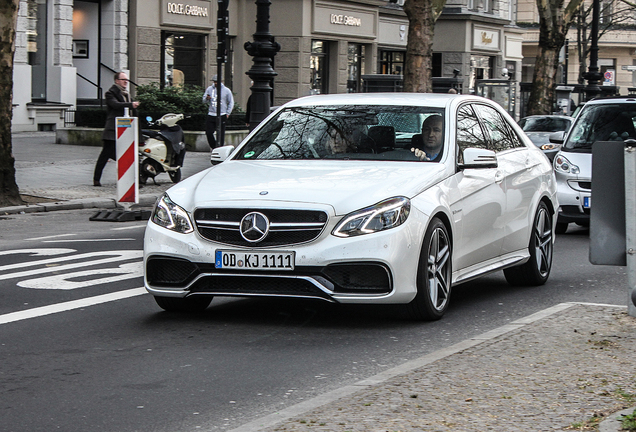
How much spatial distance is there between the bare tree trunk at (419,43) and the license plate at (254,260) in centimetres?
1924

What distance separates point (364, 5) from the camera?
42.8 metres

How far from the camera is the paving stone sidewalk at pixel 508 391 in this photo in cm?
457

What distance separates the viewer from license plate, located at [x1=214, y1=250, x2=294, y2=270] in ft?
22.6

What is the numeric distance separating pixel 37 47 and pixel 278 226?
999 inches

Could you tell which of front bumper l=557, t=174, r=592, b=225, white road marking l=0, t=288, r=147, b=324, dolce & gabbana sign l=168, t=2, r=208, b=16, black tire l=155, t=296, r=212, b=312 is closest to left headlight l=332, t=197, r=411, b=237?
black tire l=155, t=296, r=212, b=312

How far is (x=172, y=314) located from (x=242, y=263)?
40.8 inches

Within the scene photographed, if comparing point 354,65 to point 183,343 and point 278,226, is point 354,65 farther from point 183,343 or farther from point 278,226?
point 183,343

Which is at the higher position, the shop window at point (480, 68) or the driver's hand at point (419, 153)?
the shop window at point (480, 68)

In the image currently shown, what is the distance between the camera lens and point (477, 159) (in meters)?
7.82

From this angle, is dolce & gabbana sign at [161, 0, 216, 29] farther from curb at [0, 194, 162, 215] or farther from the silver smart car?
the silver smart car

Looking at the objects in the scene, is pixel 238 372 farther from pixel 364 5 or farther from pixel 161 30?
pixel 364 5

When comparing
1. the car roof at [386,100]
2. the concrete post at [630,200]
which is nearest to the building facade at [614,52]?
the car roof at [386,100]

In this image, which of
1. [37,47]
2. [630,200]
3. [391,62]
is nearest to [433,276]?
[630,200]

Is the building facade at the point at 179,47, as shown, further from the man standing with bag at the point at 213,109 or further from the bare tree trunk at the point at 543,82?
the man standing with bag at the point at 213,109
